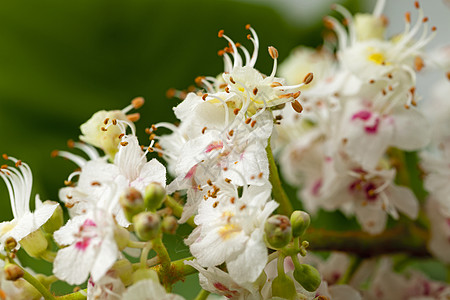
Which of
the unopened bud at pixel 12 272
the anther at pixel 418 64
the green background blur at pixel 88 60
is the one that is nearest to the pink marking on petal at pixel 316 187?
the anther at pixel 418 64

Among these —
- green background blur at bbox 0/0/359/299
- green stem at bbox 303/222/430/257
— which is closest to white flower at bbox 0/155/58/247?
green stem at bbox 303/222/430/257

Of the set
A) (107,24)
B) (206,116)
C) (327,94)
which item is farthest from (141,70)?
(206,116)

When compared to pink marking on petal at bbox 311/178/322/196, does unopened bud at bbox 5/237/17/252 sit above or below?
above

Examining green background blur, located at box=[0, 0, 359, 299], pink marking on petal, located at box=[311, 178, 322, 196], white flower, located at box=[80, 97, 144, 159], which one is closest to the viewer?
white flower, located at box=[80, 97, 144, 159]

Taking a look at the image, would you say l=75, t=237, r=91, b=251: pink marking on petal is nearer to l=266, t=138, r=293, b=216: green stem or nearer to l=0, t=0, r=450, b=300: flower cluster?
l=0, t=0, r=450, b=300: flower cluster

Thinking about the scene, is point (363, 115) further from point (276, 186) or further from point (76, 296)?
point (76, 296)

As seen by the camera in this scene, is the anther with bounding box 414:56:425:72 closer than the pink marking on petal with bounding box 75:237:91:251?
No
